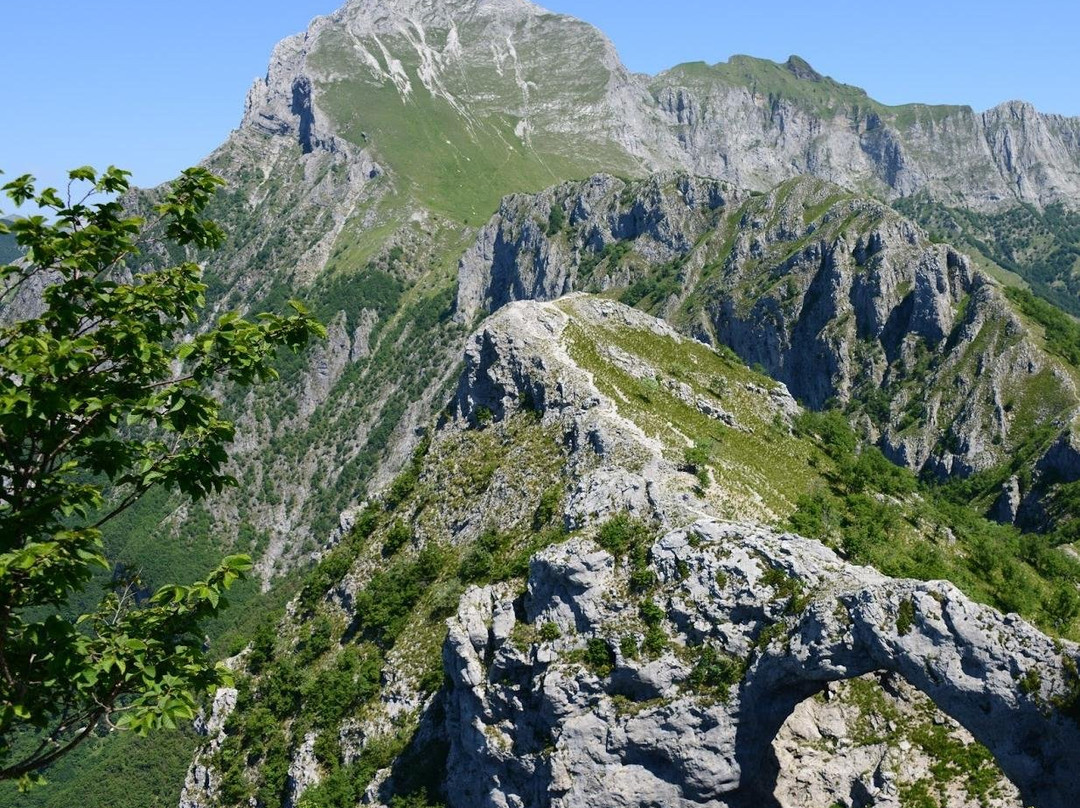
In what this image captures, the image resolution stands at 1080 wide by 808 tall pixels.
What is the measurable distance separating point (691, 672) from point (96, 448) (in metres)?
35.3

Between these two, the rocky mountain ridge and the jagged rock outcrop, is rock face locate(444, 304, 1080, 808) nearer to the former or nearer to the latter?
the rocky mountain ridge

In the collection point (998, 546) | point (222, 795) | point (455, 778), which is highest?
point (998, 546)

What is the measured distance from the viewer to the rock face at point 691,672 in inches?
1323

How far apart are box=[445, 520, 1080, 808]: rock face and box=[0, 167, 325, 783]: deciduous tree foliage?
3136 centimetres

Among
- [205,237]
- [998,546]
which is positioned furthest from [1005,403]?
[205,237]

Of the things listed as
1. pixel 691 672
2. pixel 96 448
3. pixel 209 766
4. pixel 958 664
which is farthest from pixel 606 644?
pixel 209 766

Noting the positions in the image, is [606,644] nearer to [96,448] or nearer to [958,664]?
[958,664]

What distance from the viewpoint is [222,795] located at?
68562 mm

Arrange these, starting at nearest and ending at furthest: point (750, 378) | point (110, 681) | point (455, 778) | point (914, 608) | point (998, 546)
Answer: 1. point (110, 681)
2. point (914, 608)
3. point (455, 778)
4. point (998, 546)
5. point (750, 378)

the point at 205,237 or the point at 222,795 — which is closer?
the point at 205,237

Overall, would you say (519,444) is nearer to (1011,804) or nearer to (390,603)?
(390,603)

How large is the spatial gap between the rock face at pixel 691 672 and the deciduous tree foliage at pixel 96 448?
31.4 m

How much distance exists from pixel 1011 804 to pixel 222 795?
60904 mm

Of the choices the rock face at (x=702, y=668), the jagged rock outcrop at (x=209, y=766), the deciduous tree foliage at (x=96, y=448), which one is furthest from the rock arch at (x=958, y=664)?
the jagged rock outcrop at (x=209, y=766)
